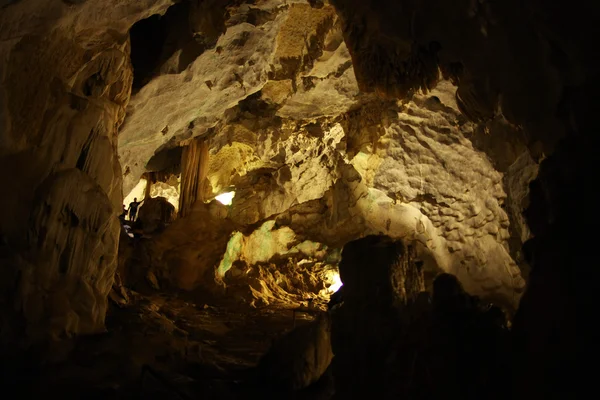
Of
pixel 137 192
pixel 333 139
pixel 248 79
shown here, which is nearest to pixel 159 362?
pixel 248 79

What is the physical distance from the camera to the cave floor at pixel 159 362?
16.5 ft

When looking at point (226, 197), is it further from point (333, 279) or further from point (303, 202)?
point (333, 279)

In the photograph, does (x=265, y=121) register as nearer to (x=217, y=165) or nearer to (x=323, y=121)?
(x=323, y=121)

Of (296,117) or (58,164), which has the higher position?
(296,117)

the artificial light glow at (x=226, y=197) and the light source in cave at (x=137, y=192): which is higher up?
the light source in cave at (x=137, y=192)

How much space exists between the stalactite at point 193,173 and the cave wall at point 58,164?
477 cm

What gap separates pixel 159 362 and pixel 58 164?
2403 mm

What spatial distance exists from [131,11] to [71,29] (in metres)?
0.84

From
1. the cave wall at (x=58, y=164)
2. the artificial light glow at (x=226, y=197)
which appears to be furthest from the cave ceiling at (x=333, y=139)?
the cave wall at (x=58, y=164)

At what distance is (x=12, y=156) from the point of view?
5.53 metres

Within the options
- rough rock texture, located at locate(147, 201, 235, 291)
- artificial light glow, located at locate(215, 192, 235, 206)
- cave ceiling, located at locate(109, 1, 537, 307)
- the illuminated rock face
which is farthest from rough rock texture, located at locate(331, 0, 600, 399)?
artificial light glow, located at locate(215, 192, 235, 206)

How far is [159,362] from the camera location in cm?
588

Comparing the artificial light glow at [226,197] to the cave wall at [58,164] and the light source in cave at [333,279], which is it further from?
the cave wall at [58,164]

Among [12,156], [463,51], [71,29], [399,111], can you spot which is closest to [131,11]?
[71,29]
